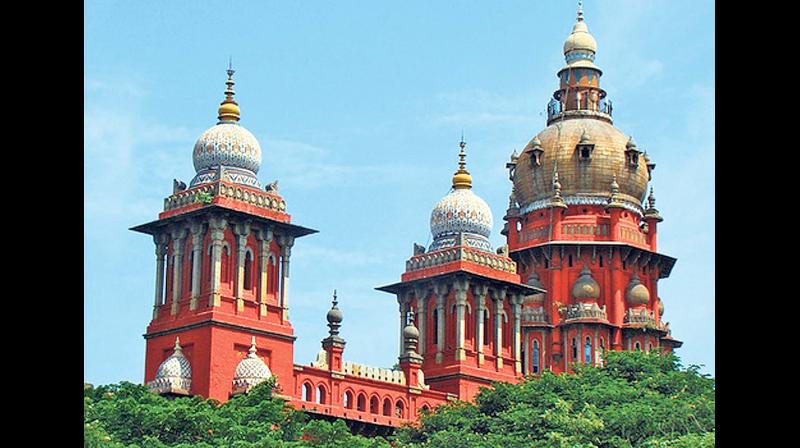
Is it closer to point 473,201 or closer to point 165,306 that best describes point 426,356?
point 473,201

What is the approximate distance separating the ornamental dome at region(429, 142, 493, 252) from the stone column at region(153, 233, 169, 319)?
45.0 feet

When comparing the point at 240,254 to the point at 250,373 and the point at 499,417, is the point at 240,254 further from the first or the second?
the point at 499,417

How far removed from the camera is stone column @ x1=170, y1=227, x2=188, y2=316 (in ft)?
169

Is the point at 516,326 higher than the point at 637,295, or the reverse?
the point at 637,295

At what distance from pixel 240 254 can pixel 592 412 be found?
12606 millimetres

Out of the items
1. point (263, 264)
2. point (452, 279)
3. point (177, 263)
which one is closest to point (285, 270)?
point (263, 264)

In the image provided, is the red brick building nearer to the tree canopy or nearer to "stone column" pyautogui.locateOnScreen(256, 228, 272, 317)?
"stone column" pyautogui.locateOnScreen(256, 228, 272, 317)

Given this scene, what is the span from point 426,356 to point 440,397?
12.2 ft

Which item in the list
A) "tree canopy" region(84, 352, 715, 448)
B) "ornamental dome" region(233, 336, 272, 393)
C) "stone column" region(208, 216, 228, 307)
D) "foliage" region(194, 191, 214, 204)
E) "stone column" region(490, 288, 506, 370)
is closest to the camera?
"tree canopy" region(84, 352, 715, 448)

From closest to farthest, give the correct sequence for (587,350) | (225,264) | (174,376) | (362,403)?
1. (174,376)
2. (225,264)
3. (362,403)
4. (587,350)

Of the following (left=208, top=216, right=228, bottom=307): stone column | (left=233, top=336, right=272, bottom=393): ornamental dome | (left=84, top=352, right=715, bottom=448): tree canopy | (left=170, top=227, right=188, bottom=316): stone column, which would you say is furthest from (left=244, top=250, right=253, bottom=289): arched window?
(left=84, top=352, right=715, bottom=448): tree canopy

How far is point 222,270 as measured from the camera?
50.8 meters

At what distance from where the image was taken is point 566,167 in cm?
7581
